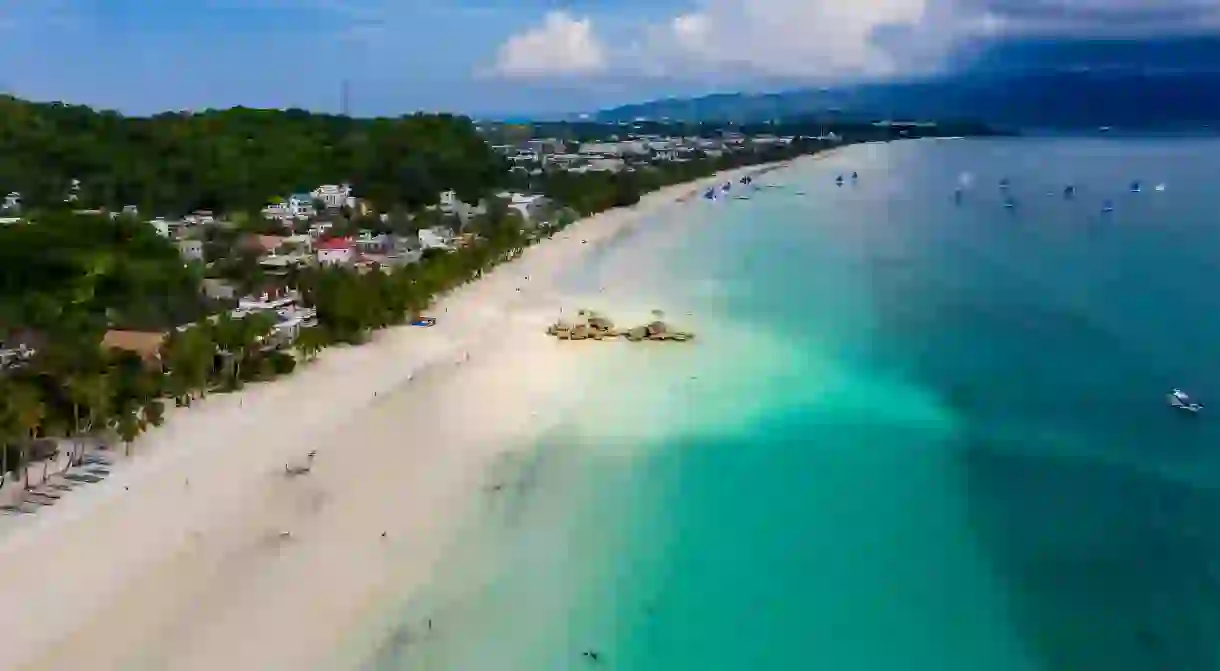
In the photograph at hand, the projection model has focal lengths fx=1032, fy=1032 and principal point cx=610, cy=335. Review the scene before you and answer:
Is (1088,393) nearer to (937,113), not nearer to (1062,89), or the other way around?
(1062,89)

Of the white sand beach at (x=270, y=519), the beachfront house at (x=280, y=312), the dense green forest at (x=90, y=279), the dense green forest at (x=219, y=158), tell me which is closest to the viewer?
the white sand beach at (x=270, y=519)

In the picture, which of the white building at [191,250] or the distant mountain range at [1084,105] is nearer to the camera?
the white building at [191,250]

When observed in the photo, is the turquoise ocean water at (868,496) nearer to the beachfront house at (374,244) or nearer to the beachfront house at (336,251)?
the beachfront house at (374,244)

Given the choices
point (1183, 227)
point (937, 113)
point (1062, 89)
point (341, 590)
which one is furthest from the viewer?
point (937, 113)

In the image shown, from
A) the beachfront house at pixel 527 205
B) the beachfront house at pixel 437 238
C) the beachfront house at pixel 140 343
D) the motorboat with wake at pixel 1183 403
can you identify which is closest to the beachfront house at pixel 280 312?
the beachfront house at pixel 140 343

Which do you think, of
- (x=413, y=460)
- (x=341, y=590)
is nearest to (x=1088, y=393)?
(x=413, y=460)

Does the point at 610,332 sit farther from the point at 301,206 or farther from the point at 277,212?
the point at 301,206
